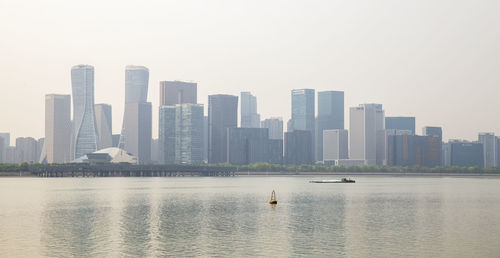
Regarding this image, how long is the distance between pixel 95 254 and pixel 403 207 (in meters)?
84.1

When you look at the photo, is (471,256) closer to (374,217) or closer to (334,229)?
(334,229)

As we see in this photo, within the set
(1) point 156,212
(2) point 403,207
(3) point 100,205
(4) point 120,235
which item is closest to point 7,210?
(3) point 100,205

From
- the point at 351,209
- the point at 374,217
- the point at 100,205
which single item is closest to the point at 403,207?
the point at 351,209

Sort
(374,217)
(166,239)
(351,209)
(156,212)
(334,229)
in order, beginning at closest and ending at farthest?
(166,239)
(334,229)
(374,217)
(156,212)
(351,209)

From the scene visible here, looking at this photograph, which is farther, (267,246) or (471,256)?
(267,246)

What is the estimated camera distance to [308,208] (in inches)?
5389

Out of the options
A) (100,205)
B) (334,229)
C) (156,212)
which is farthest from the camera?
(100,205)

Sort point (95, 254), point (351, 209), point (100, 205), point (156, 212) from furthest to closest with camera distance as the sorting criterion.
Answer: point (100, 205), point (351, 209), point (156, 212), point (95, 254)

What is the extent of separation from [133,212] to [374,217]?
43.6 m

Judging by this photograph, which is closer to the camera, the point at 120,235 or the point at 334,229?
the point at 120,235

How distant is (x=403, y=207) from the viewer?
140000 millimetres

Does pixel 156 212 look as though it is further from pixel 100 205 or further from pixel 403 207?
pixel 403 207

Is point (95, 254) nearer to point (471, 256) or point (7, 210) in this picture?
point (471, 256)

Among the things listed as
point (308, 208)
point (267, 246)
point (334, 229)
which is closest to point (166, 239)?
point (267, 246)
